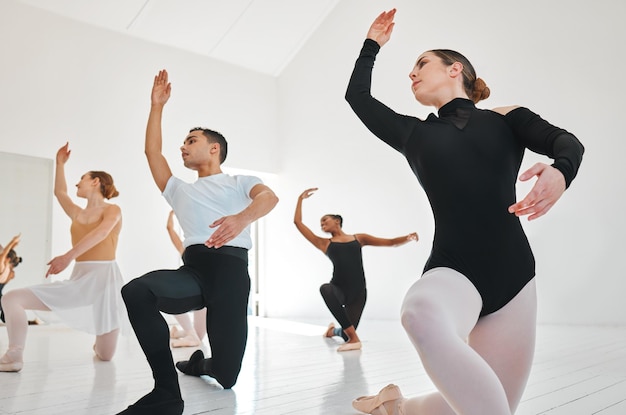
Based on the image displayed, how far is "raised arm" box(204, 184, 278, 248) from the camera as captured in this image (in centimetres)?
176

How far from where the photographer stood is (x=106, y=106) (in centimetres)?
685

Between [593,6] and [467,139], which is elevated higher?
[593,6]

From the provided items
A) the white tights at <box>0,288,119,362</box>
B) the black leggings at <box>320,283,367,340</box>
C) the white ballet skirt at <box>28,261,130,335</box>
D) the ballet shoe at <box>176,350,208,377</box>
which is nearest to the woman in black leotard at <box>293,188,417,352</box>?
the black leggings at <box>320,283,367,340</box>

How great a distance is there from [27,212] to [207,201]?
477 cm

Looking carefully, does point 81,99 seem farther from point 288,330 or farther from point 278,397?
point 278,397

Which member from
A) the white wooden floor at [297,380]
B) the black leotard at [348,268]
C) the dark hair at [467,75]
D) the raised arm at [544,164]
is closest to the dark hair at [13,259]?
the white wooden floor at [297,380]

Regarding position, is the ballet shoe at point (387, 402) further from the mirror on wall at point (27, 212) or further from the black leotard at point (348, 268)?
the mirror on wall at point (27, 212)

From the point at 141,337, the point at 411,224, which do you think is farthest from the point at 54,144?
the point at 141,337

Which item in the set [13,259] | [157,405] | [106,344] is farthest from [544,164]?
[13,259]

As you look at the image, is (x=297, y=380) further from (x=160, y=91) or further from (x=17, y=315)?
(x=17, y=315)

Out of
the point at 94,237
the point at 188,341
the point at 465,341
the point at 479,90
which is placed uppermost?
the point at 479,90

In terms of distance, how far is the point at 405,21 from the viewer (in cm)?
719

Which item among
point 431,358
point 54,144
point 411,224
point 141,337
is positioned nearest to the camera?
point 431,358

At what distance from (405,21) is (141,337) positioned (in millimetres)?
6276
